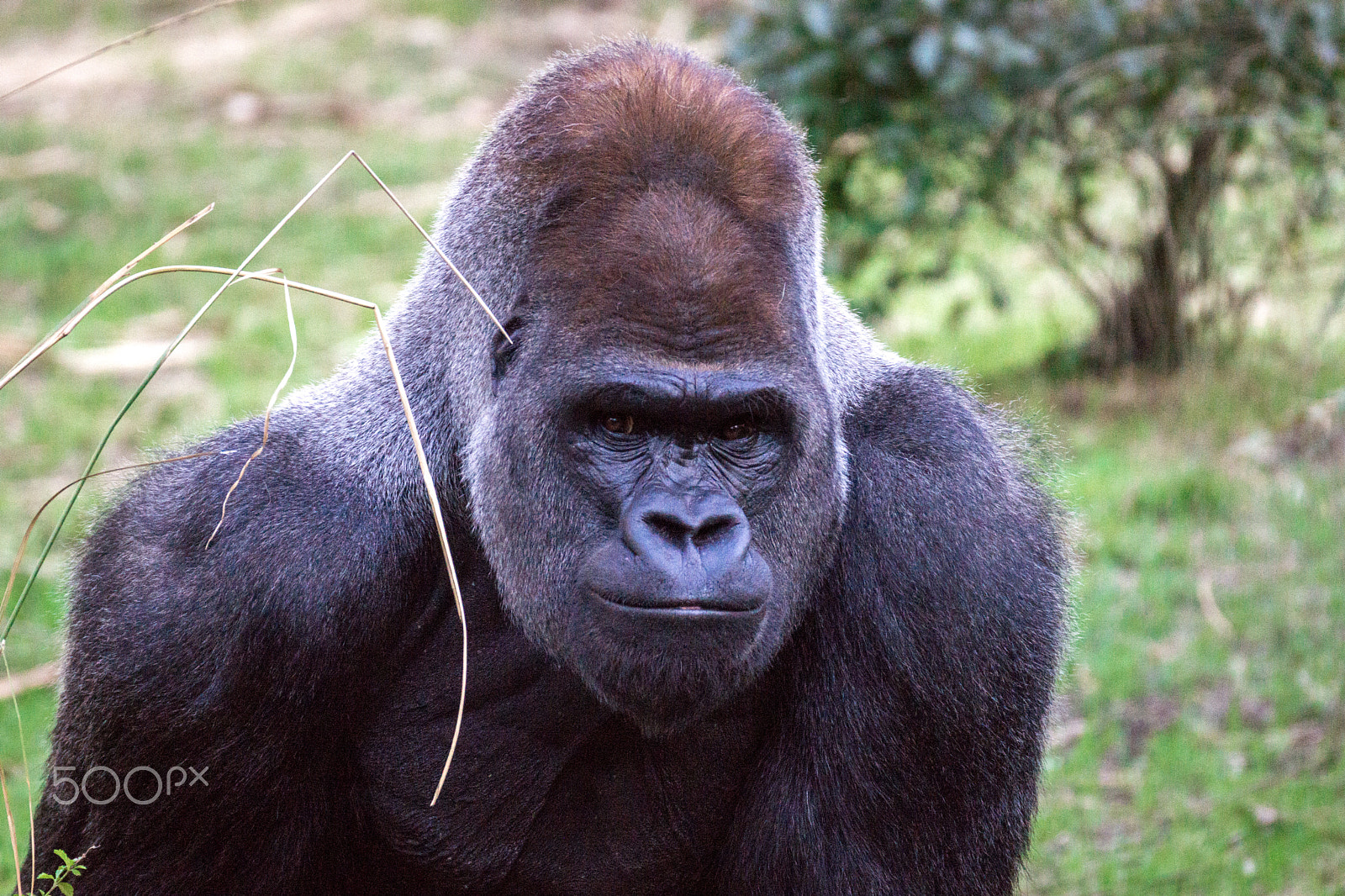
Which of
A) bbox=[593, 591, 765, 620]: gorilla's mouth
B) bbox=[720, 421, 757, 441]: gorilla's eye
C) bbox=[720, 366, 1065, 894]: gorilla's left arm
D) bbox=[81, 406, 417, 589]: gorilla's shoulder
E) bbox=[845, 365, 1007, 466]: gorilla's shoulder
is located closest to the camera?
bbox=[593, 591, 765, 620]: gorilla's mouth

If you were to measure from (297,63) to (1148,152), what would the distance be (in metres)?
9.19

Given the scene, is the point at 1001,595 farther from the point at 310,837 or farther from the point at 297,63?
the point at 297,63

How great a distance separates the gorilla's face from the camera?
3146 millimetres

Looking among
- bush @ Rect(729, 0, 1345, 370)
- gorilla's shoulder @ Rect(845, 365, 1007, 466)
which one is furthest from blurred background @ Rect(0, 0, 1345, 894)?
gorilla's shoulder @ Rect(845, 365, 1007, 466)

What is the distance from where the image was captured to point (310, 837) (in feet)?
11.8

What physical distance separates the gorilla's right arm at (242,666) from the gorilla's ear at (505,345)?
1.32 ft

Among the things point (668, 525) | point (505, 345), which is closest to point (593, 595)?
point (668, 525)

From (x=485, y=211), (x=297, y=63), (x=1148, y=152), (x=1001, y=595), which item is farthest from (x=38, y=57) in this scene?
(x=1001, y=595)

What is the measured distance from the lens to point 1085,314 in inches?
383

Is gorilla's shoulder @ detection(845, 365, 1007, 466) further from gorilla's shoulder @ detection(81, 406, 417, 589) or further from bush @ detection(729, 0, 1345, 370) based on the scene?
bush @ detection(729, 0, 1345, 370)

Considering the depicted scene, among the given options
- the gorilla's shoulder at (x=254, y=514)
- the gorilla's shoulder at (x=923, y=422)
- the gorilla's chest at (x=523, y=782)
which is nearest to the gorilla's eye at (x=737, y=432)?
the gorilla's shoulder at (x=923, y=422)

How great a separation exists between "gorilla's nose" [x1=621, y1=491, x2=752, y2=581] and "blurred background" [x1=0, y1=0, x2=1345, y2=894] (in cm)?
155

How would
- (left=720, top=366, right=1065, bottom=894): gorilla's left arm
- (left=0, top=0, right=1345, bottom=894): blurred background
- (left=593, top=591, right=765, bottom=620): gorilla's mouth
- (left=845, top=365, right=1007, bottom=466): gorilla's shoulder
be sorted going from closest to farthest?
1. (left=593, top=591, right=765, bottom=620): gorilla's mouth
2. (left=720, top=366, right=1065, bottom=894): gorilla's left arm
3. (left=845, top=365, right=1007, bottom=466): gorilla's shoulder
4. (left=0, top=0, right=1345, bottom=894): blurred background

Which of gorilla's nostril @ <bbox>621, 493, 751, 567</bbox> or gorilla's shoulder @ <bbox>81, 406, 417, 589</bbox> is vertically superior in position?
gorilla's nostril @ <bbox>621, 493, 751, 567</bbox>
